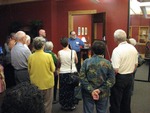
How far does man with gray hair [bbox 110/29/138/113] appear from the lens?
277cm

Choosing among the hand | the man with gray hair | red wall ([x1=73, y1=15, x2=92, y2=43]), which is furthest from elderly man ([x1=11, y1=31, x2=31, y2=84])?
red wall ([x1=73, y1=15, x2=92, y2=43])

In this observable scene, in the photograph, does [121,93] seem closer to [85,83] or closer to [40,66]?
[85,83]

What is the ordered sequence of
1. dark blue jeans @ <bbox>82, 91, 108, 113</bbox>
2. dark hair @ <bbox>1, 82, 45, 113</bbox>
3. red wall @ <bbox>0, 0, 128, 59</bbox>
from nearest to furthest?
dark hair @ <bbox>1, 82, 45, 113</bbox> < dark blue jeans @ <bbox>82, 91, 108, 113</bbox> < red wall @ <bbox>0, 0, 128, 59</bbox>

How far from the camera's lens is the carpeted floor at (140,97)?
3.69 meters

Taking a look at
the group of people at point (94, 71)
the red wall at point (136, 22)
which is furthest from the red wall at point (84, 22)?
the group of people at point (94, 71)

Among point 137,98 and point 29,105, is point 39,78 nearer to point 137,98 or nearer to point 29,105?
point 29,105

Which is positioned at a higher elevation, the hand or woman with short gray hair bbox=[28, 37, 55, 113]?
woman with short gray hair bbox=[28, 37, 55, 113]

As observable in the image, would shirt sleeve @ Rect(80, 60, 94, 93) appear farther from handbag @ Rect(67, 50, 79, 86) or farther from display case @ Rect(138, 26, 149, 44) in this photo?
display case @ Rect(138, 26, 149, 44)

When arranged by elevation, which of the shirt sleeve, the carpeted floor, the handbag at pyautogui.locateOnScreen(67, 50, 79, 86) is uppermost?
the shirt sleeve

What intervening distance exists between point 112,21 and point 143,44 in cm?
126

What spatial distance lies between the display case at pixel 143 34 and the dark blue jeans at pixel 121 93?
12.3 ft

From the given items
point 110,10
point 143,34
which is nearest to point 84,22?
point 110,10

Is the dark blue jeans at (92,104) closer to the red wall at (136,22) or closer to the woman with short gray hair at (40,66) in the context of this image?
the woman with short gray hair at (40,66)

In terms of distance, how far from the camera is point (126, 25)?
20.8 feet
